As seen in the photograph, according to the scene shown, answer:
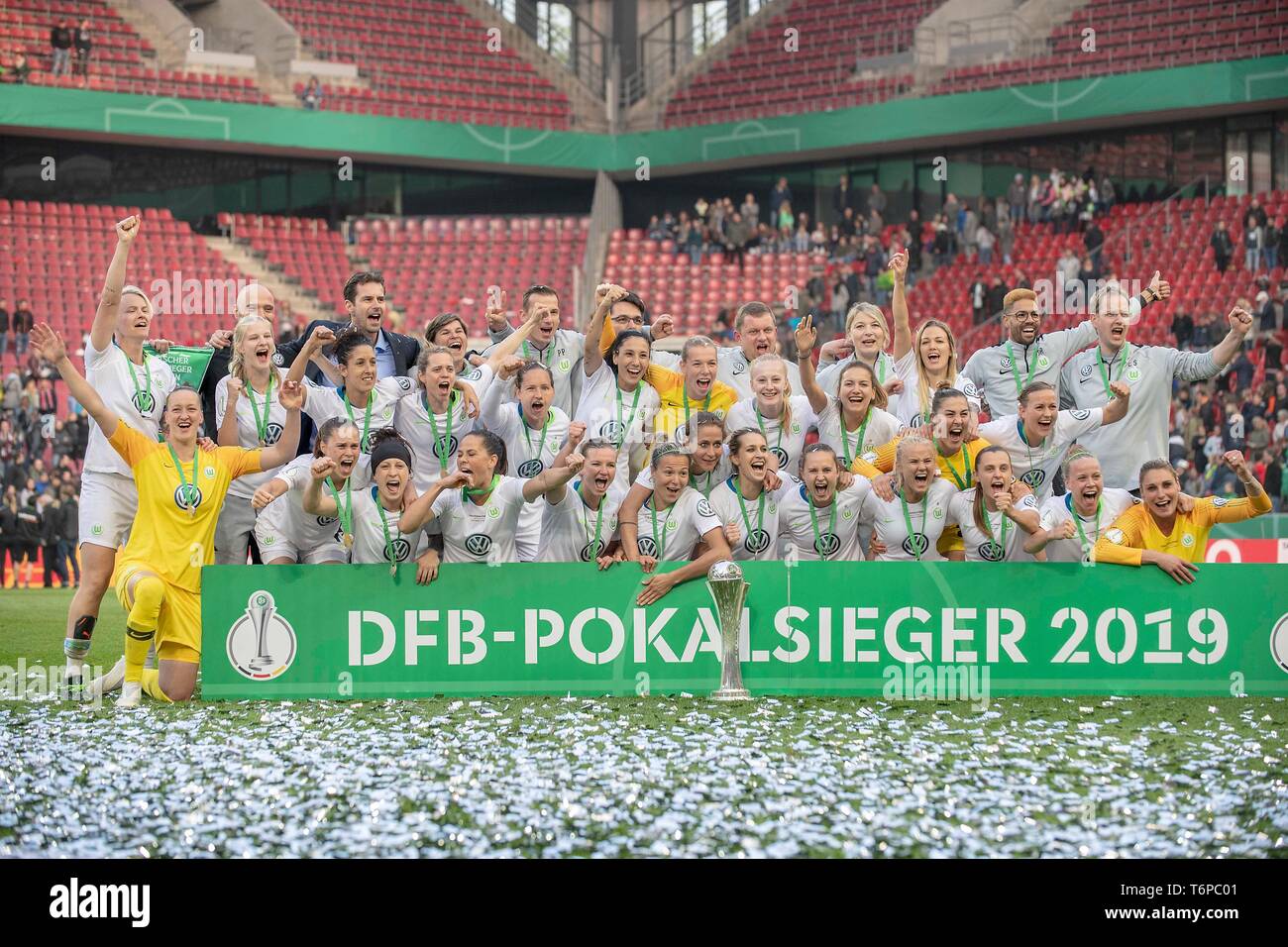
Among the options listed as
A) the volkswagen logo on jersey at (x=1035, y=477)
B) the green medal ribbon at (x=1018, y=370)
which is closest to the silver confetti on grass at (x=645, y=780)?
the volkswagen logo on jersey at (x=1035, y=477)

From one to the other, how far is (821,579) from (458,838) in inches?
134

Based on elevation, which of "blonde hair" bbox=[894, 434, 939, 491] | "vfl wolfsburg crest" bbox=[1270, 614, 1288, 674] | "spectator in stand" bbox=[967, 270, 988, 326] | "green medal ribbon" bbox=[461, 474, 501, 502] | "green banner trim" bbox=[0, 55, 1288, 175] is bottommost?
"vfl wolfsburg crest" bbox=[1270, 614, 1288, 674]

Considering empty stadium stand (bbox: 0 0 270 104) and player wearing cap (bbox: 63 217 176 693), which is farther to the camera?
empty stadium stand (bbox: 0 0 270 104)

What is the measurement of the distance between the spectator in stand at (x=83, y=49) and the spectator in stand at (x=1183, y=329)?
757 inches

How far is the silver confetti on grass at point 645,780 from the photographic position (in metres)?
5.00

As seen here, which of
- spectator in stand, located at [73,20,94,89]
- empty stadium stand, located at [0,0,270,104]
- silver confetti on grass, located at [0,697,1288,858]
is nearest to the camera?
silver confetti on grass, located at [0,697,1288,858]

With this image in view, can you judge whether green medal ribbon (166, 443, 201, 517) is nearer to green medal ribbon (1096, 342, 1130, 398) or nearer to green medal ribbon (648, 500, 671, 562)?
green medal ribbon (648, 500, 671, 562)

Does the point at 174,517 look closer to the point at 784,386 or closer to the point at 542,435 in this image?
the point at 542,435

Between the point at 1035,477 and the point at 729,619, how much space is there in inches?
92.9

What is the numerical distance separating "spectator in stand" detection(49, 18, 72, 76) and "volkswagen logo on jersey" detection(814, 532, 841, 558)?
23.4 metres

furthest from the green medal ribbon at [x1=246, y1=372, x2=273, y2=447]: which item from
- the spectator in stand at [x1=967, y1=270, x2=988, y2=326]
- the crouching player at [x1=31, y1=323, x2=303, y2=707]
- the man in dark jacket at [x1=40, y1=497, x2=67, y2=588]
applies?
the spectator in stand at [x1=967, y1=270, x2=988, y2=326]

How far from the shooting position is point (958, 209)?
27.2 m

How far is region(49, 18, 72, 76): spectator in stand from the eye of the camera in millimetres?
27422
